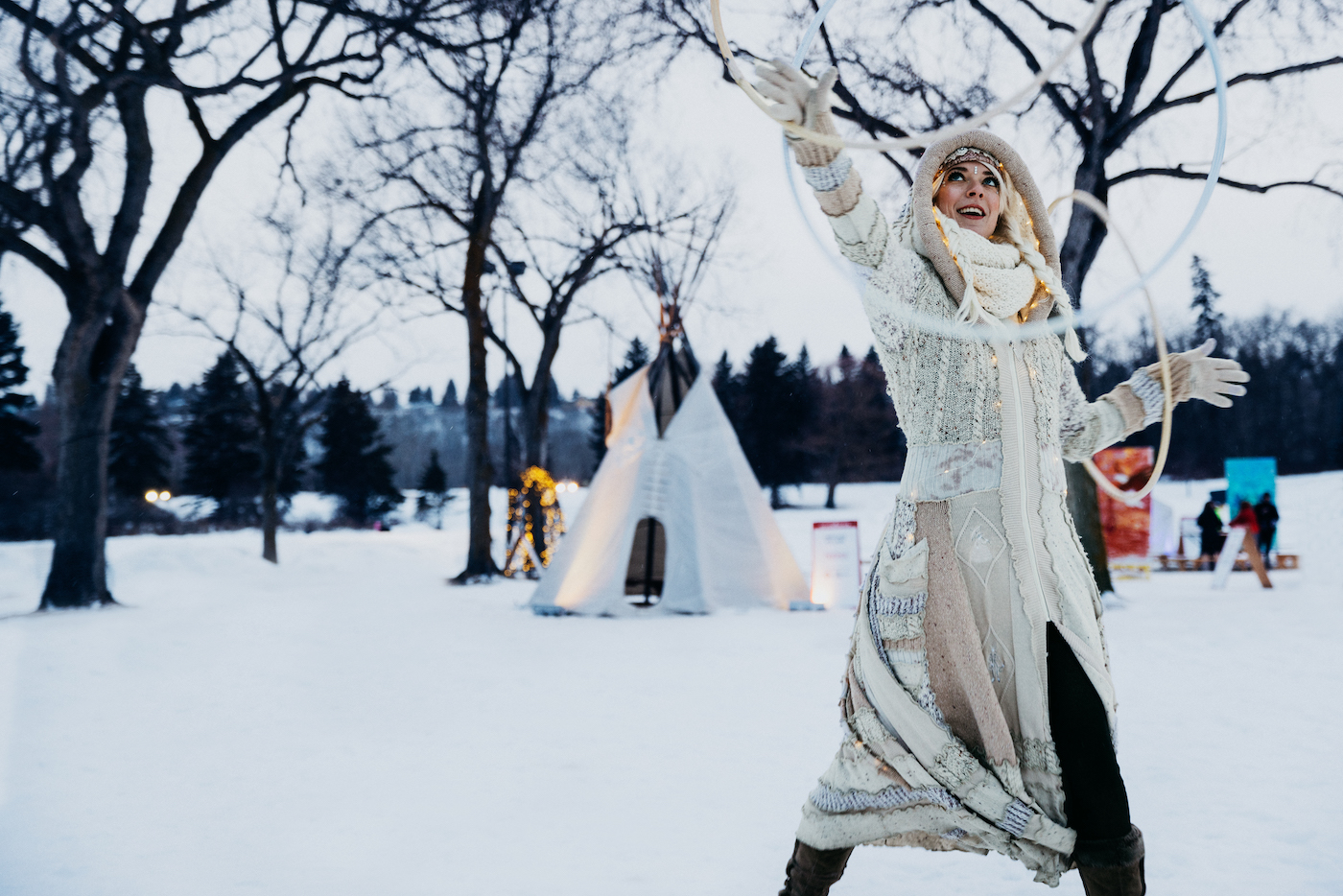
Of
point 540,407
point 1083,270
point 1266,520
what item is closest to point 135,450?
point 540,407

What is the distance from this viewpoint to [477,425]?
1589 centimetres

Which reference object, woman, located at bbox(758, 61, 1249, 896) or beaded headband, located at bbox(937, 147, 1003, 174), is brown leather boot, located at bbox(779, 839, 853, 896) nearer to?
woman, located at bbox(758, 61, 1249, 896)

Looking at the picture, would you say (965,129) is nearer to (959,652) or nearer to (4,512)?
(959,652)

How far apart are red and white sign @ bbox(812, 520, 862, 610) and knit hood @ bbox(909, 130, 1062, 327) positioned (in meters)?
9.10

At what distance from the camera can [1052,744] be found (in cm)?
204

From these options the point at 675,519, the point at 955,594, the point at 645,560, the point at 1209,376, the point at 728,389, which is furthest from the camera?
the point at 728,389

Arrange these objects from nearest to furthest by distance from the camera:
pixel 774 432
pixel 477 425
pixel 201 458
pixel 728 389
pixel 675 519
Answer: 1. pixel 675 519
2. pixel 477 425
3. pixel 774 432
4. pixel 728 389
5. pixel 201 458

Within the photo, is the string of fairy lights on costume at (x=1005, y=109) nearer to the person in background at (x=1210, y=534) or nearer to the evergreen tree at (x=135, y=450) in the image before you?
the person in background at (x=1210, y=534)

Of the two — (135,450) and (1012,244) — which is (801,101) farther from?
(135,450)

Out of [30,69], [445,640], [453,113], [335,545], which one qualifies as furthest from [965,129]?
[335,545]

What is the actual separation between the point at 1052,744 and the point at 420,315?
1902 cm

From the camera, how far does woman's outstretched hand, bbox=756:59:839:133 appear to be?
6.50 feet

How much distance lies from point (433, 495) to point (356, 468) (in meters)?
4.41

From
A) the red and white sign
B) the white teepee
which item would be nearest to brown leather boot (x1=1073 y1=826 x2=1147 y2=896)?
the white teepee
